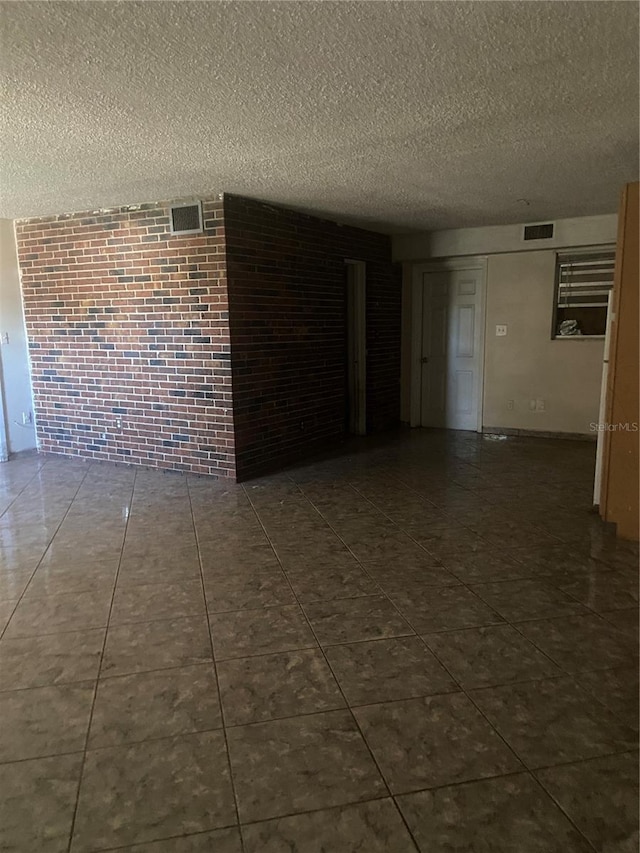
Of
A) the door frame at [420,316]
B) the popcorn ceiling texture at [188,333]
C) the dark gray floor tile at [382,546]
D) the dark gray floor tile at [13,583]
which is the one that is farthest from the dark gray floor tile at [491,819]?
the door frame at [420,316]

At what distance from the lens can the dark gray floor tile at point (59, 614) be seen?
8.48 ft

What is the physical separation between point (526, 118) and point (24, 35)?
217 cm

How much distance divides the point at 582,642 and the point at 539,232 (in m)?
4.63

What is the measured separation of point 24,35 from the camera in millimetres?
1870

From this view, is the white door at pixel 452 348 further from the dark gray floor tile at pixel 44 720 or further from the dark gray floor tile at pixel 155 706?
the dark gray floor tile at pixel 44 720

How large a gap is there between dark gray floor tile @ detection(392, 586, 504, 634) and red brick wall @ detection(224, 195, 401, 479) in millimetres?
2392

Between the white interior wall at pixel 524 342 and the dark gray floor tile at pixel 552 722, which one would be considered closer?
the dark gray floor tile at pixel 552 722

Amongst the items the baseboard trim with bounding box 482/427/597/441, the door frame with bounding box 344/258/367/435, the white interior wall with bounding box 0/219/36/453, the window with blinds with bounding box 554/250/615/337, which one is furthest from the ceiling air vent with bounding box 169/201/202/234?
the baseboard trim with bounding box 482/427/597/441

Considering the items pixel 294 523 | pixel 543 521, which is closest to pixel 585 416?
pixel 543 521

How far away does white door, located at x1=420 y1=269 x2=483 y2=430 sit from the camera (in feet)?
22.0

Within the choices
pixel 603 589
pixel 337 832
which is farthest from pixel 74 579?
pixel 603 589

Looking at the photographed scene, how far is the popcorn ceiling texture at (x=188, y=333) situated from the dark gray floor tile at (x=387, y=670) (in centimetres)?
266

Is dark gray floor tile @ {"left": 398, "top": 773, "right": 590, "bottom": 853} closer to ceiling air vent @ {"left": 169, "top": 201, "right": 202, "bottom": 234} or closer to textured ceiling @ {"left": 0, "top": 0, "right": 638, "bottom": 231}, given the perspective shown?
textured ceiling @ {"left": 0, "top": 0, "right": 638, "bottom": 231}

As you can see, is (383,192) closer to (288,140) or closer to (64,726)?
(288,140)
